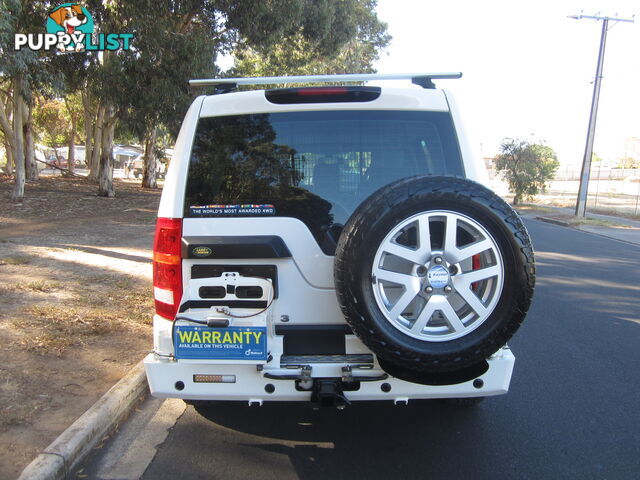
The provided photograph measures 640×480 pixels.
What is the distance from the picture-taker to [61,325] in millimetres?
4941

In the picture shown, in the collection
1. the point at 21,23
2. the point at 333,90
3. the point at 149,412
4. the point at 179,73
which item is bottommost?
the point at 149,412

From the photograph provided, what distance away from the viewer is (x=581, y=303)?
277 inches

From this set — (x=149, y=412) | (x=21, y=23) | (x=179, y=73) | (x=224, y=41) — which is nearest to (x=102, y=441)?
(x=149, y=412)

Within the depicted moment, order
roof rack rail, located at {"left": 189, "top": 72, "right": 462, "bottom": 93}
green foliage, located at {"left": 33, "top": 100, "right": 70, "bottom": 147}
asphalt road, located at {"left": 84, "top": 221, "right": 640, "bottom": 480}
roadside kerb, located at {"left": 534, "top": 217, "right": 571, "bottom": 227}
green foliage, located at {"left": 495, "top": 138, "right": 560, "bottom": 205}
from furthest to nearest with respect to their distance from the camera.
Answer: green foliage, located at {"left": 33, "top": 100, "right": 70, "bottom": 147}, green foliage, located at {"left": 495, "top": 138, "right": 560, "bottom": 205}, roadside kerb, located at {"left": 534, "top": 217, "right": 571, "bottom": 227}, roof rack rail, located at {"left": 189, "top": 72, "right": 462, "bottom": 93}, asphalt road, located at {"left": 84, "top": 221, "right": 640, "bottom": 480}

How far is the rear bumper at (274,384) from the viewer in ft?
9.09

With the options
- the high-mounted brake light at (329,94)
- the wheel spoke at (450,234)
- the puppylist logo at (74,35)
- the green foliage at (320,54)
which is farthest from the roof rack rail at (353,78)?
the green foliage at (320,54)

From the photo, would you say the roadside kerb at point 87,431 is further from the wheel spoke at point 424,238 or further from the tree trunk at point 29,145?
the tree trunk at point 29,145

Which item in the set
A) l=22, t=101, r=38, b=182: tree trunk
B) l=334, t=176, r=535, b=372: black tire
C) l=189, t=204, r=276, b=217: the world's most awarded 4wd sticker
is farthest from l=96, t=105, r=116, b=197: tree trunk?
l=334, t=176, r=535, b=372: black tire

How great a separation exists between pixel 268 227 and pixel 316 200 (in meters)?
0.32

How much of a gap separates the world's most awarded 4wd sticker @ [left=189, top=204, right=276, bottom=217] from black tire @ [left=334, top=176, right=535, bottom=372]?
585mm

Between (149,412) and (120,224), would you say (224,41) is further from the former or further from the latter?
(149,412)

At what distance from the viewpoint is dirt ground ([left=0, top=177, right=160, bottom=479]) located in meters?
3.31

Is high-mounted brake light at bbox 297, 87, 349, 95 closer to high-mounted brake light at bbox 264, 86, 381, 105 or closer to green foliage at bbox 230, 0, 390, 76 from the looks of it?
high-mounted brake light at bbox 264, 86, 381, 105

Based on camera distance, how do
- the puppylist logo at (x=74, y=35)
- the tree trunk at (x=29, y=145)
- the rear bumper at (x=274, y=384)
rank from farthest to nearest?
the tree trunk at (x=29, y=145)
the puppylist logo at (x=74, y=35)
the rear bumper at (x=274, y=384)
